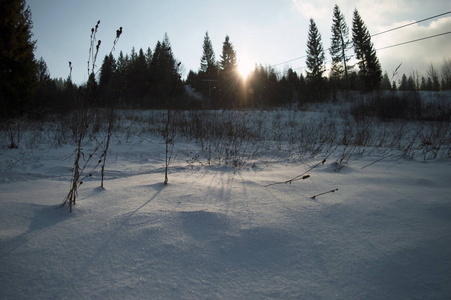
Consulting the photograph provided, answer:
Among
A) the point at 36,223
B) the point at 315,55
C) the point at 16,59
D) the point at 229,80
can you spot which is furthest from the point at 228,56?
the point at 36,223

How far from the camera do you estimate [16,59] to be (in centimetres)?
853

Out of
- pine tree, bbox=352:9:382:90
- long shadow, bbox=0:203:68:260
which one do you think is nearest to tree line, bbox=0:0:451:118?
pine tree, bbox=352:9:382:90

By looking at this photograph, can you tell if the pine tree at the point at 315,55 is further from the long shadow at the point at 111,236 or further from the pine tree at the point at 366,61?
the long shadow at the point at 111,236

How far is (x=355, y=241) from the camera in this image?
87cm

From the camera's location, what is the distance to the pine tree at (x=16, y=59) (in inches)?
316

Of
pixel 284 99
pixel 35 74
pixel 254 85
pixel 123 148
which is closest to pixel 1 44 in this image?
pixel 35 74

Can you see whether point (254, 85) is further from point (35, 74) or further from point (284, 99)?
point (35, 74)

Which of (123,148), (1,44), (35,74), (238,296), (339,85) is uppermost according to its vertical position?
(339,85)

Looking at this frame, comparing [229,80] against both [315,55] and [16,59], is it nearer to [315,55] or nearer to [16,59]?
[315,55]

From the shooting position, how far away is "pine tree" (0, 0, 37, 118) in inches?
316

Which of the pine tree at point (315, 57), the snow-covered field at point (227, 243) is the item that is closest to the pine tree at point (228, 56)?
the pine tree at point (315, 57)

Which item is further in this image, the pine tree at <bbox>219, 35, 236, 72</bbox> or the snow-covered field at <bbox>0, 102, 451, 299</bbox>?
the pine tree at <bbox>219, 35, 236, 72</bbox>

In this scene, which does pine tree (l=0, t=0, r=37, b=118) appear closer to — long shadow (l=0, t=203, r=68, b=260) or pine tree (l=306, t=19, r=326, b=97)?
long shadow (l=0, t=203, r=68, b=260)

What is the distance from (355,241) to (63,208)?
1612 millimetres
